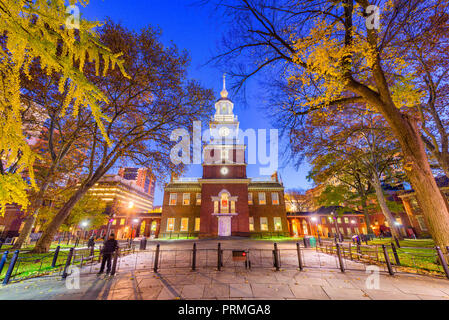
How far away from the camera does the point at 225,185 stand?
29.5 metres

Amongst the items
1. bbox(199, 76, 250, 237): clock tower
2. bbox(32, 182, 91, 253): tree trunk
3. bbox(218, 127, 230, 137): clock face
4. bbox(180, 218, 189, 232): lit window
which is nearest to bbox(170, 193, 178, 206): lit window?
bbox(180, 218, 189, 232): lit window

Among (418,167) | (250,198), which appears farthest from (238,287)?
(250,198)

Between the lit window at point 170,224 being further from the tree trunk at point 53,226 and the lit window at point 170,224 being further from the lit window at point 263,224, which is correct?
the tree trunk at point 53,226

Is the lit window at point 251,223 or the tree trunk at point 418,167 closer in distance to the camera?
the tree trunk at point 418,167

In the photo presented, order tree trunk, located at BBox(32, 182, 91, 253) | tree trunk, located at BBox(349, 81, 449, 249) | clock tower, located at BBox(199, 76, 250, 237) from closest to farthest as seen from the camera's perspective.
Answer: tree trunk, located at BBox(349, 81, 449, 249)
tree trunk, located at BBox(32, 182, 91, 253)
clock tower, located at BBox(199, 76, 250, 237)

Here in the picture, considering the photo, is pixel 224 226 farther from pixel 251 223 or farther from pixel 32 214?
pixel 32 214

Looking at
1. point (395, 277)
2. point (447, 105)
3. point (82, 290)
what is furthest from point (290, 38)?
point (447, 105)

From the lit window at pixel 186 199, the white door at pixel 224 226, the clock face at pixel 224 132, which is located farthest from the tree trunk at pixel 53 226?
the clock face at pixel 224 132

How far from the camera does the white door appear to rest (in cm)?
2690

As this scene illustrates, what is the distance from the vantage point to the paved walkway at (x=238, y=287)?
436cm

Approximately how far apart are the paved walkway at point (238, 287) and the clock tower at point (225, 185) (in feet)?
71.0

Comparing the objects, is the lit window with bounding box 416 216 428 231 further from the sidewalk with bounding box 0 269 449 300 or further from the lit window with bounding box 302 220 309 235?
the sidewalk with bounding box 0 269 449 300
